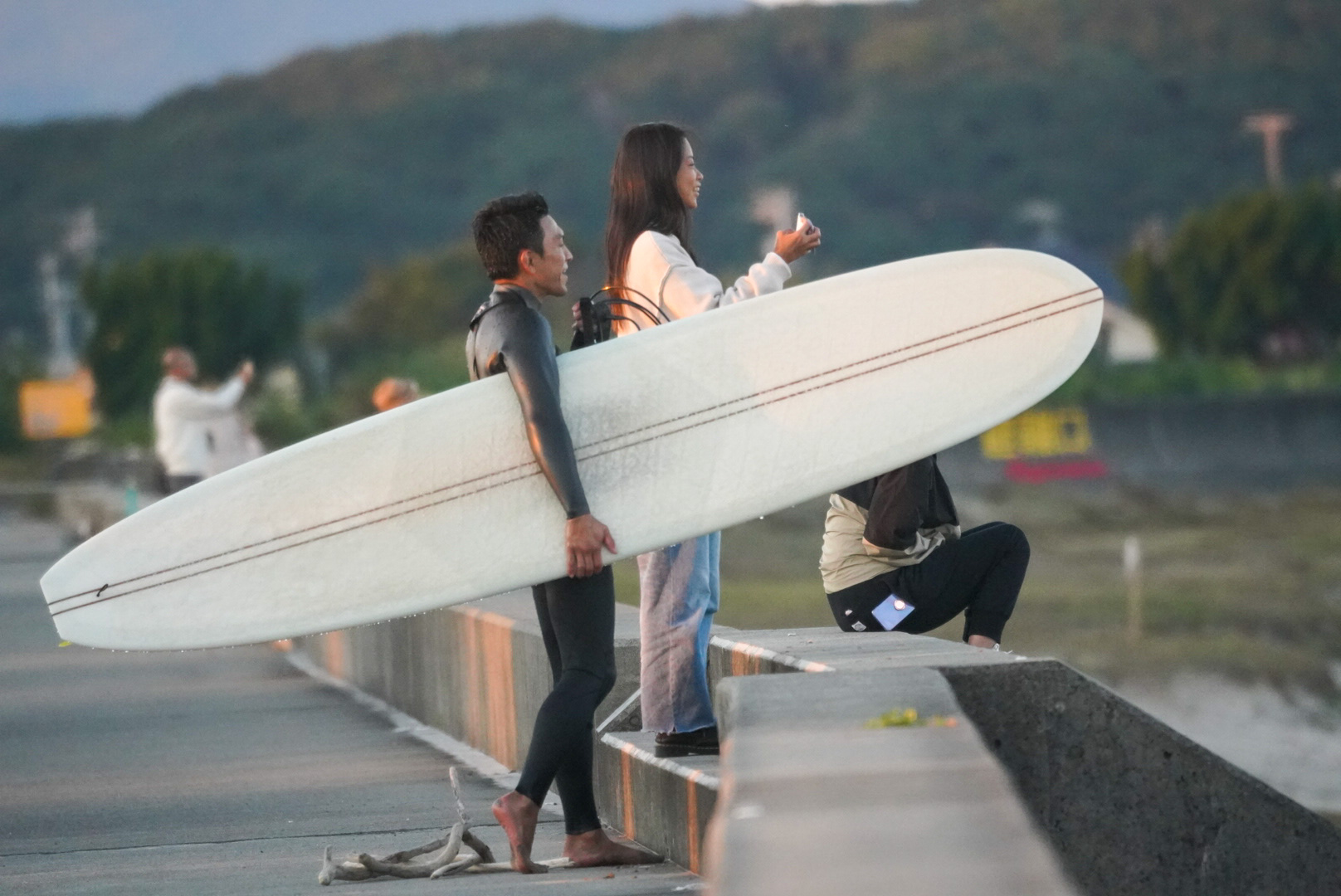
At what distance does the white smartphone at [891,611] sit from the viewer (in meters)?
5.91

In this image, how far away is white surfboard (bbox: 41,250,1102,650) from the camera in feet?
19.5

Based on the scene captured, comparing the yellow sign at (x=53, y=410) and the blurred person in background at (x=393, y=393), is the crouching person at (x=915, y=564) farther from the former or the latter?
the yellow sign at (x=53, y=410)

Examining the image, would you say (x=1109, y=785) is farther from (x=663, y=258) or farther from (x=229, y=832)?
(x=229, y=832)

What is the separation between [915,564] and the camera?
5891mm

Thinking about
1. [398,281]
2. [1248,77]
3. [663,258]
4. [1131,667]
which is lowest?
[1131,667]

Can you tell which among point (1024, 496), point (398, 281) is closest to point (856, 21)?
point (398, 281)

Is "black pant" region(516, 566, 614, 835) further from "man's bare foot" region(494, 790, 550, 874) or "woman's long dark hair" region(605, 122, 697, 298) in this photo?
"woman's long dark hair" region(605, 122, 697, 298)

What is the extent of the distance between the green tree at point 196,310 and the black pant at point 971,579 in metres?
57.4

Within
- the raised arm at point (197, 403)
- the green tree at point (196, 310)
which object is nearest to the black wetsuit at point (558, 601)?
the raised arm at point (197, 403)

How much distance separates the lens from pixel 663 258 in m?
5.69

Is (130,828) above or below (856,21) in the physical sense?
below

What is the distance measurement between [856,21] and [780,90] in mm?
12501

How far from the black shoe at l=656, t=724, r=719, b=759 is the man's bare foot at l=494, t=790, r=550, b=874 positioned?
0.50 m

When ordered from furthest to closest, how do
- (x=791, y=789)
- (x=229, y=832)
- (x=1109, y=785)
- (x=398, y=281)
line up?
(x=398, y=281), (x=229, y=832), (x=1109, y=785), (x=791, y=789)
